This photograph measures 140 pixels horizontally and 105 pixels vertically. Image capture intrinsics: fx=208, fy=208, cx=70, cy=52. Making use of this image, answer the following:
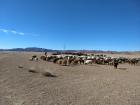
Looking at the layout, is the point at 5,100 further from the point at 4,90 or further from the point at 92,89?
the point at 92,89

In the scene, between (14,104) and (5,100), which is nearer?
(14,104)

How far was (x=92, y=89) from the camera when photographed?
12.1 metres

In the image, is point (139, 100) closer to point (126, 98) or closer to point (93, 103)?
point (126, 98)

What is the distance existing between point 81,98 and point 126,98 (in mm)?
2237

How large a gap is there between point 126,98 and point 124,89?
2.16m

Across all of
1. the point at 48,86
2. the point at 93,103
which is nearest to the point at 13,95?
the point at 48,86

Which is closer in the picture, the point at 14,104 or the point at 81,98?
the point at 14,104

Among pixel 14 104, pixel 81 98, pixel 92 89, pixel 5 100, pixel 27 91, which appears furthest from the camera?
pixel 92 89

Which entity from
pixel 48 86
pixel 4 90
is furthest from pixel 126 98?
pixel 4 90

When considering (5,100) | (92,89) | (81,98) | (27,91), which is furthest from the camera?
(92,89)

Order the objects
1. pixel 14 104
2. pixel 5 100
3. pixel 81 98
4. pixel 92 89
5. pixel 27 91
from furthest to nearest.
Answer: pixel 92 89
pixel 27 91
pixel 81 98
pixel 5 100
pixel 14 104

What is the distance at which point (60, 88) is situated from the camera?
12.3 m

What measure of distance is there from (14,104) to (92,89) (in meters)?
4.98

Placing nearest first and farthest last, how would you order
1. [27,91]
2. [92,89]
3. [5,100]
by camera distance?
1. [5,100]
2. [27,91]
3. [92,89]
